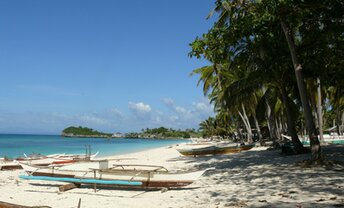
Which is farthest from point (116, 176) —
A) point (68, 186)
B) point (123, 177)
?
point (68, 186)

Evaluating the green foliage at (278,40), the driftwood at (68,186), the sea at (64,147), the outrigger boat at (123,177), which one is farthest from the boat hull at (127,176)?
the sea at (64,147)

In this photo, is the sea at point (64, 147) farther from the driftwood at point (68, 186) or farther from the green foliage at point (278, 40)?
the green foliage at point (278, 40)

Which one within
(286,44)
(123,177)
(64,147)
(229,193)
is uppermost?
(286,44)

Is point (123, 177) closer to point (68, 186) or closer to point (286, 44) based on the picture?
point (68, 186)

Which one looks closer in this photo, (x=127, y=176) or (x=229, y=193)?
(x=229, y=193)

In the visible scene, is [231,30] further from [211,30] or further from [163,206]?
[163,206]

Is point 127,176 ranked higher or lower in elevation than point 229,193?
higher

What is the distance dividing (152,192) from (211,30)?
251 inches

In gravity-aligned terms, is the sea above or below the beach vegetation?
below

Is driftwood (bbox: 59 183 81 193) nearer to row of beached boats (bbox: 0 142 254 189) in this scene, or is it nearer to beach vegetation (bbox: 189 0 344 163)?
row of beached boats (bbox: 0 142 254 189)

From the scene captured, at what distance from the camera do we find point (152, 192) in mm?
10000

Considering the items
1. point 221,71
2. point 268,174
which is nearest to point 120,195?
point 268,174

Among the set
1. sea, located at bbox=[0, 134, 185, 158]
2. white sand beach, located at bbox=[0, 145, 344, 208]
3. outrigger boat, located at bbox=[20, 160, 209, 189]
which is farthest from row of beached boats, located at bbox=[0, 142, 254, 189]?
sea, located at bbox=[0, 134, 185, 158]

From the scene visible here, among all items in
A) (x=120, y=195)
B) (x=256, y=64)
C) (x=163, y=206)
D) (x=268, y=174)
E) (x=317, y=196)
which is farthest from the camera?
(x=256, y=64)
